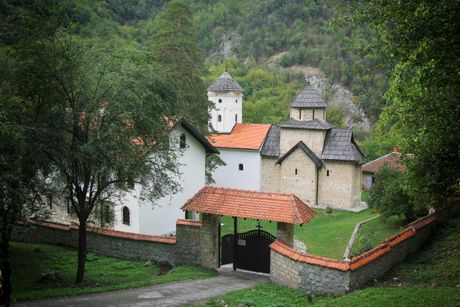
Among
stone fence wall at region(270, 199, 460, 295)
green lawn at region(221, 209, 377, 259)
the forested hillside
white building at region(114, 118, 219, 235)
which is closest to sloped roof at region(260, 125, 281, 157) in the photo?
green lawn at region(221, 209, 377, 259)

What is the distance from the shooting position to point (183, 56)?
2939 cm

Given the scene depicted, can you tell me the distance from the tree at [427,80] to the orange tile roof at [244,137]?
23.1m

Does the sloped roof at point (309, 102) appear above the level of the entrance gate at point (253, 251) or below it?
above

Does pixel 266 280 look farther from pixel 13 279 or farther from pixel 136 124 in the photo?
pixel 13 279

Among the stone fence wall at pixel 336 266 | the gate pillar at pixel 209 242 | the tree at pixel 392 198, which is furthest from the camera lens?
the tree at pixel 392 198

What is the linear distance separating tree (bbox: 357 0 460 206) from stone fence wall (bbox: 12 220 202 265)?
7989 mm

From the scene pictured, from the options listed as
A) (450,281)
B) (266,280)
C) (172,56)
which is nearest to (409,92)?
(450,281)

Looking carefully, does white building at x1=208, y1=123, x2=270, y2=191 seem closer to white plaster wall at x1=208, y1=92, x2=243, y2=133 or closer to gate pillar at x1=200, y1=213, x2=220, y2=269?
white plaster wall at x1=208, y1=92, x2=243, y2=133

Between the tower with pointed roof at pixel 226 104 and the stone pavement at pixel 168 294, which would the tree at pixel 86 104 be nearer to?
the stone pavement at pixel 168 294

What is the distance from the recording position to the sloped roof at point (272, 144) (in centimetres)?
3491

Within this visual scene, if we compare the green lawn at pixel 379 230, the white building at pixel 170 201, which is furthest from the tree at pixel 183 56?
the green lawn at pixel 379 230

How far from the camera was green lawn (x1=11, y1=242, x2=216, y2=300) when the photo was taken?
14414 mm

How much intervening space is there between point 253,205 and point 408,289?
17.4ft

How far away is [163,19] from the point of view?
31203 mm
